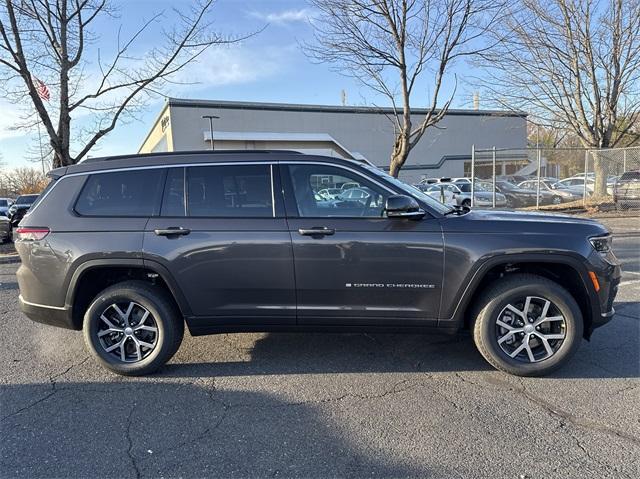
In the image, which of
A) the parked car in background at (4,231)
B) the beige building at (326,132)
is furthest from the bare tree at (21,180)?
the parked car in background at (4,231)

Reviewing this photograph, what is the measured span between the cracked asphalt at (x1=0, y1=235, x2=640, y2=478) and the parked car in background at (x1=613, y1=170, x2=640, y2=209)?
485 inches

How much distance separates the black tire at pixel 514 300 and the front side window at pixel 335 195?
1.17 meters

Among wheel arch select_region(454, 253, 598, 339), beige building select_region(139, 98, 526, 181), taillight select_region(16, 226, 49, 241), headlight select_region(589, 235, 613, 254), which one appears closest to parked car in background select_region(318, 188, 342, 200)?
wheel arch select_region(454, 253, 598, 339)

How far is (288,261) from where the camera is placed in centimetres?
349

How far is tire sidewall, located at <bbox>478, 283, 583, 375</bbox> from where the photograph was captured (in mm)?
3410

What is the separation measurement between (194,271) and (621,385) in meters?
3.55

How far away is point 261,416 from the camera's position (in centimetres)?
303

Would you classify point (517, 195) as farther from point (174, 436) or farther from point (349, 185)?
point (174, 436)

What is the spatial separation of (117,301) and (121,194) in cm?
93

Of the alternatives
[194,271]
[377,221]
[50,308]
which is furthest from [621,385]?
[50,308]

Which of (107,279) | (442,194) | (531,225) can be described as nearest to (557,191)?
(442,194)

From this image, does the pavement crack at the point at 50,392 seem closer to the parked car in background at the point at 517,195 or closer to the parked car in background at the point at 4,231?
the parked car in background at the point at 4,231

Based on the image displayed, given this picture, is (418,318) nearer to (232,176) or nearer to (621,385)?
(621,385)

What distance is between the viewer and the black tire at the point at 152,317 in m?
3.63
